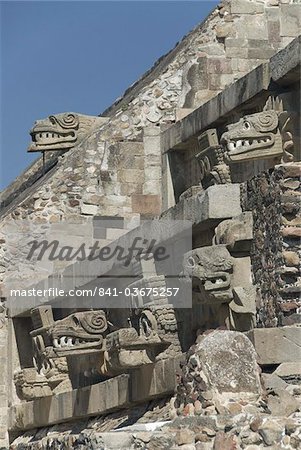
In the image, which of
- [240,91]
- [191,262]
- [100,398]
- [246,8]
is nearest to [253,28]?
[246,8]

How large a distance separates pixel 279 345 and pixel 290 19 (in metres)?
9.05

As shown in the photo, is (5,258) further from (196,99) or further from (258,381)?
(258,381)

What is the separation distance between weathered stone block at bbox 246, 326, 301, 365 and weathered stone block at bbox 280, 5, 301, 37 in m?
8.82

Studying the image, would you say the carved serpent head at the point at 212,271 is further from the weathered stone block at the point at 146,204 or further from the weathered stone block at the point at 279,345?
the weathered stone block at the point at 146,204

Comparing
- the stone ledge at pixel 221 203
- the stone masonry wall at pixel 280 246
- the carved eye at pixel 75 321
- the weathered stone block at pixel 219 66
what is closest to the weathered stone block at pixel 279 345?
the stone masonry wall at pixel 280 246

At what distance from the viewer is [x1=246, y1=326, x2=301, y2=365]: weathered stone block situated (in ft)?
48.5

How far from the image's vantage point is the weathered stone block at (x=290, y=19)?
2291 cm

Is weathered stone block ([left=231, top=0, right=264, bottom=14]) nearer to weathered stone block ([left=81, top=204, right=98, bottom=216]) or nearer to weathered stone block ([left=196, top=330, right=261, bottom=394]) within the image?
weathered stone block ([left=81, top=204, right=98, bottom=216])

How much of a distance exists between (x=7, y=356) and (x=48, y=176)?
263 cm

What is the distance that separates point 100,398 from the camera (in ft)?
64.2

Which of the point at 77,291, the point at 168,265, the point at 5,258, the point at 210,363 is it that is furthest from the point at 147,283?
the point at 5,258

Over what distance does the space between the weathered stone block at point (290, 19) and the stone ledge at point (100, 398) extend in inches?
230

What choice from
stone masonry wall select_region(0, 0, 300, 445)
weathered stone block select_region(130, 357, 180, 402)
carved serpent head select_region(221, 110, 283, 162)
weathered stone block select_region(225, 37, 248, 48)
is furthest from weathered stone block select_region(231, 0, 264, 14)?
carved serpent head select_region(221, 110, 283, 162)

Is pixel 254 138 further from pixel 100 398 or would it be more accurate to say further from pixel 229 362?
pixel 100 398
